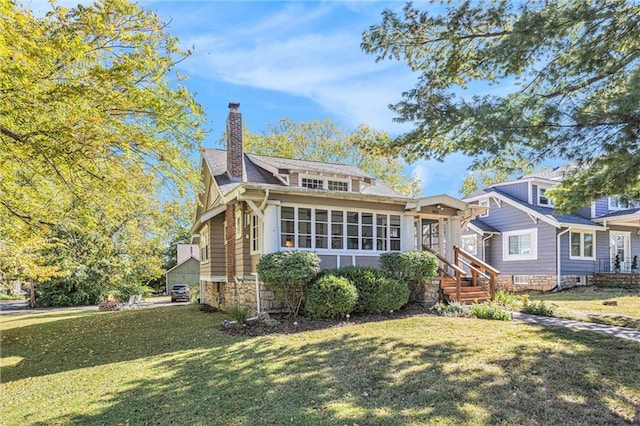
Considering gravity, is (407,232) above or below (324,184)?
below

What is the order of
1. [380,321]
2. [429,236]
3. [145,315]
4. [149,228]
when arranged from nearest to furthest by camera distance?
[380,321] < [145,315] < [429,236] < [149,228]

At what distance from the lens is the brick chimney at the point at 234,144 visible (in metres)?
14.7

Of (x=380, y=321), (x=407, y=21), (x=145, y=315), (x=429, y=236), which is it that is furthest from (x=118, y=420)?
(x=429, y=236)

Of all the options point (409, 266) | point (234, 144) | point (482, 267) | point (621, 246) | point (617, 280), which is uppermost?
point (234, 144)

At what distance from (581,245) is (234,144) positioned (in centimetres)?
1703

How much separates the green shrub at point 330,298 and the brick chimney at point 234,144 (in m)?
6.44

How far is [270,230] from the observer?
10.9m

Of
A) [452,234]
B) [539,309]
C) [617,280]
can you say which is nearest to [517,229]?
[617,280]

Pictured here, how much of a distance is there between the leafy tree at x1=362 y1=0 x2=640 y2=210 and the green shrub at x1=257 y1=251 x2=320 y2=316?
11.8 ft

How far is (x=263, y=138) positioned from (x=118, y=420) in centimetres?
2812

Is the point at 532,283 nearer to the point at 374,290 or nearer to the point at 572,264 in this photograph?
the point at 572,264

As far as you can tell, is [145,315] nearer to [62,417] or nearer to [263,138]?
[62,417]

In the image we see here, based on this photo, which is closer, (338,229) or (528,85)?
(528,85)

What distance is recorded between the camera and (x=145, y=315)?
45.5ft
